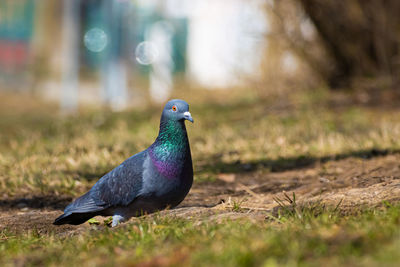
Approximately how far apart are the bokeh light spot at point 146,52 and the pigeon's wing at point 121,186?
12.5 metres

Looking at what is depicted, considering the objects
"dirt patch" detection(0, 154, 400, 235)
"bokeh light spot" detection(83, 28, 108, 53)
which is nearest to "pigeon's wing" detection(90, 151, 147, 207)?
"dirt patch" detection(0, 154, 400, 235)

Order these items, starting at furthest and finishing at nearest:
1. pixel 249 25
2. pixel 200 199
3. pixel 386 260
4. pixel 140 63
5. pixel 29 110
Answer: pixel 140 63, pixel 29 110, pixel 249 25, pixel 200 199, pixel 386 260

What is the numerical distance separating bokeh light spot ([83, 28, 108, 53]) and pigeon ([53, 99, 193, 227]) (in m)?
13.9

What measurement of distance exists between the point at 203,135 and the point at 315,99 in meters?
2.49

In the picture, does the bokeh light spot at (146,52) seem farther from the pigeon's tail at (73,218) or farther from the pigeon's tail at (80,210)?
the pigeon's tail at (80,210)

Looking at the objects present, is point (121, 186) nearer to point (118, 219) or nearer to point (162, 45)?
point (118, 219)

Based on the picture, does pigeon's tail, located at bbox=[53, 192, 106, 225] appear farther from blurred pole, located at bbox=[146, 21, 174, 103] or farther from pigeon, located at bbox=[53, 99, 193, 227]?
blurred pole, located at bbox=[146, 21, 174, 103]

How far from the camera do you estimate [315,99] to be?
914cm

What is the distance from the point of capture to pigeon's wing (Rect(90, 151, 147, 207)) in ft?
12.1

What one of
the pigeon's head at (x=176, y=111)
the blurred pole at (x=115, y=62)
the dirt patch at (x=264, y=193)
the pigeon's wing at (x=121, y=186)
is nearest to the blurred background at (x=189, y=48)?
the blurred pole at (x=115, y=62)

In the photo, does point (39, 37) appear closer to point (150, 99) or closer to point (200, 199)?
point (150, 99)

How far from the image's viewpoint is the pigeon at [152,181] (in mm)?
3623

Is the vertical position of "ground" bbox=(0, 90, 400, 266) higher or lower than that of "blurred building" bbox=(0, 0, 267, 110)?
lower

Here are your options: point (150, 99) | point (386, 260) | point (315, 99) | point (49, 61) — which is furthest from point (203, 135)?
point (49, 61)
